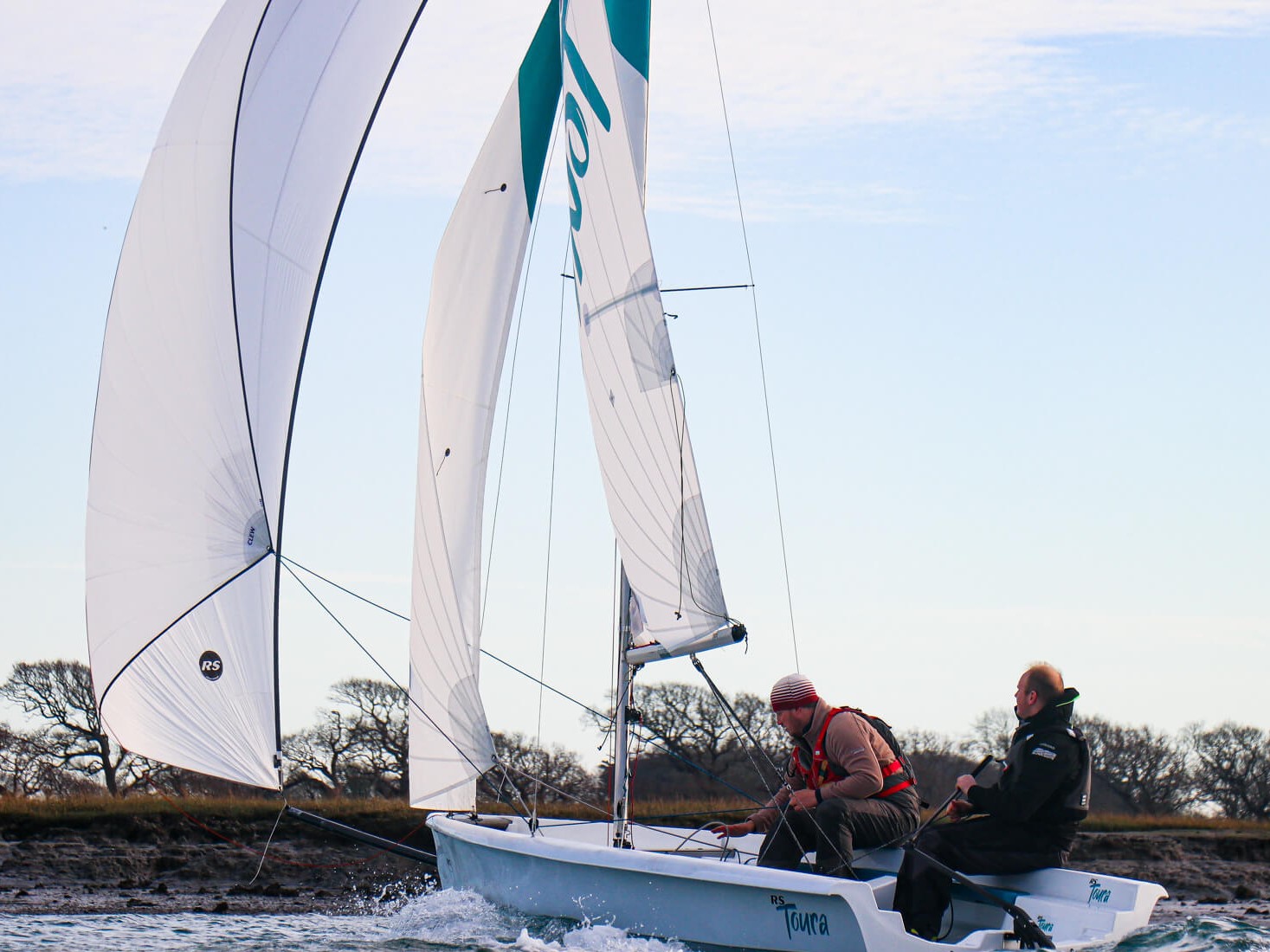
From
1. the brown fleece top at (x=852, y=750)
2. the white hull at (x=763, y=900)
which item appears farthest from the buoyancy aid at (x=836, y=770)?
the white hull at (x=763, y=900)

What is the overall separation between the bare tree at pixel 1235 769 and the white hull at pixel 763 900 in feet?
103

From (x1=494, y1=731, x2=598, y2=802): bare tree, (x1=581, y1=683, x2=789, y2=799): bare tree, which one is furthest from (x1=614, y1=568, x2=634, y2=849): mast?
(x1=581, y1=683, x2=789, y2=799): bare tree

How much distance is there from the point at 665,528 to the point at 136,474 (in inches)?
145

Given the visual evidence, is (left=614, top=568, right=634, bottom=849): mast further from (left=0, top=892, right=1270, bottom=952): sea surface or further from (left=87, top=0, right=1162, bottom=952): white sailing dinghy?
(left=0, top=892, right=1270, bottom=952): sea surface

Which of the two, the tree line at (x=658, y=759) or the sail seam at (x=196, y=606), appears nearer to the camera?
the sail seam at (x=196, y=606)

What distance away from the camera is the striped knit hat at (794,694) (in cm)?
965

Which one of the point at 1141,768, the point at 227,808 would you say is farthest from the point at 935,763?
the point at 227,808

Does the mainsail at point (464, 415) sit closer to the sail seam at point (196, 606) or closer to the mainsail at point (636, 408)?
the mainsail at point (636, 408)

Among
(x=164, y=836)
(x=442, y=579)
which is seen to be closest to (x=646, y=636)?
(x=442, y=579)

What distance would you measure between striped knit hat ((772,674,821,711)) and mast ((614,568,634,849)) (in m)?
1.88

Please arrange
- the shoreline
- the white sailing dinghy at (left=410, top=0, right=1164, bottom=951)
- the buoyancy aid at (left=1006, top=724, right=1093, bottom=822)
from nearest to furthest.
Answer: the white sailing dinghy at (left=410, top=0, right=1164, bottom=951)
the buoyancy aid at (left=1006, top=724, right=1093, bottom=822)
the shoreline

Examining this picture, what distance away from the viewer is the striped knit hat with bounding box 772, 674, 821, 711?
9648 millimetres

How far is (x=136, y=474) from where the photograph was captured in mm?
9977

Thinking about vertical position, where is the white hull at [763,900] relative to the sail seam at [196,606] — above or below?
below
